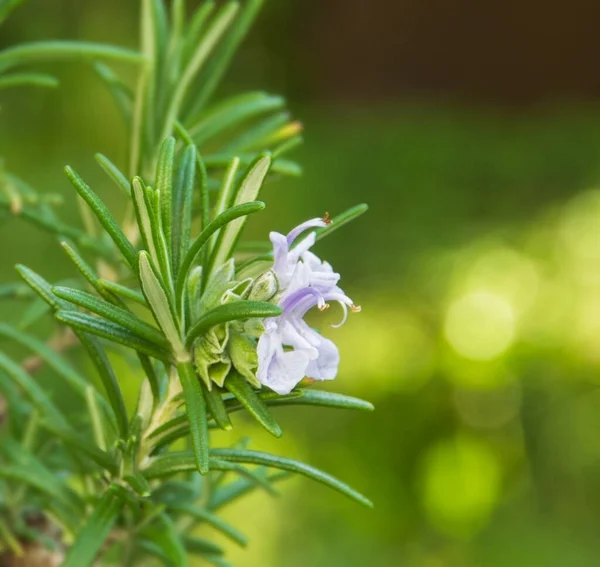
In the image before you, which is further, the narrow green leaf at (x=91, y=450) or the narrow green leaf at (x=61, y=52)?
the narrow green leaf at (x=61, y=52)

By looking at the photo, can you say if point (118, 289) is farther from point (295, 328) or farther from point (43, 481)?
point (43, 481)

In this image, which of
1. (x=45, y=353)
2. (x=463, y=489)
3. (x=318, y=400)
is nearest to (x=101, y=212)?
(x=318, y=400)

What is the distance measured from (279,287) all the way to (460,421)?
1373mm

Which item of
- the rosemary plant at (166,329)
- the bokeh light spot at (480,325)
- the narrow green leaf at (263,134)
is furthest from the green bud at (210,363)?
the bokeh light spot at (480,325)

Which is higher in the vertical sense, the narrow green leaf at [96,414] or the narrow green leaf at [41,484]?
the narrow green leaf at [96,414]

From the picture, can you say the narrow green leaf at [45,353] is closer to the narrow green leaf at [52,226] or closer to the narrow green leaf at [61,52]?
the narrow green leaf at [52,226]

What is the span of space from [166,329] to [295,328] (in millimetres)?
69

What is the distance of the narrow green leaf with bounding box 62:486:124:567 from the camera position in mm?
452

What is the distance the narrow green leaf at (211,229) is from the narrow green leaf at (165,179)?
1.1 inches

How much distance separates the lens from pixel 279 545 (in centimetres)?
159

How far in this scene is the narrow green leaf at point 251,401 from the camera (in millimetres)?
383

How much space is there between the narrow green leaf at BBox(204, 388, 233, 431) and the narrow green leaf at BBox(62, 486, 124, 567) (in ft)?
0.28

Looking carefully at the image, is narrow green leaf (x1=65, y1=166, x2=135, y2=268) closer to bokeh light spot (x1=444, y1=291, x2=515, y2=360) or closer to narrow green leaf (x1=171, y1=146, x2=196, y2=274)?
narrow green leaf (x1=171, y1=146, x2=196, y2=274)

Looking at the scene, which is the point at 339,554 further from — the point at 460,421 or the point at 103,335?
the point at 103,335
